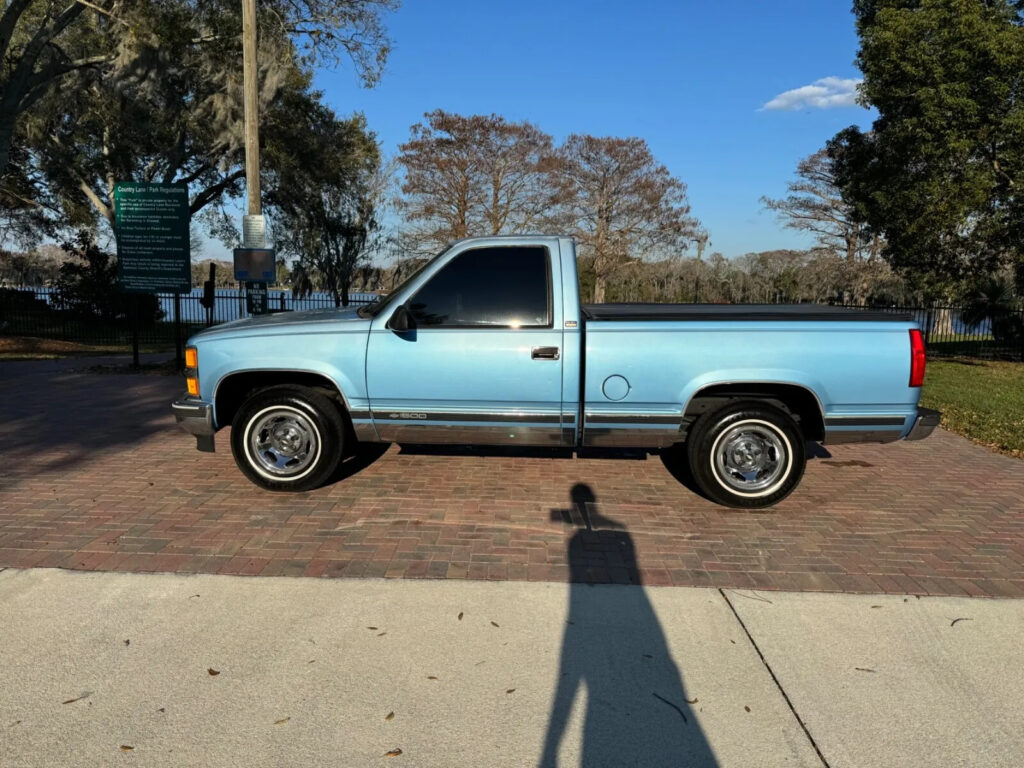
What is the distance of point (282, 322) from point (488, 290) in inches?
65.8

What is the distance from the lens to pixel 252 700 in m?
2.81

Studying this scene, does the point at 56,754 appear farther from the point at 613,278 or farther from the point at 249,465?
the point at 613,278

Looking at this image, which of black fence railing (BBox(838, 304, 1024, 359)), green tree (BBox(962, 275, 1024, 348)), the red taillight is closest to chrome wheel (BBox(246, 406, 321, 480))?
the red taillight

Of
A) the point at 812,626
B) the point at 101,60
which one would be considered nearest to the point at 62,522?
the point at 812,626

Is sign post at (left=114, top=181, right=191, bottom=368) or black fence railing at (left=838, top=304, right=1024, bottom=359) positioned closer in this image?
sign post at (left=114, top=181, right=191, bottom=368)

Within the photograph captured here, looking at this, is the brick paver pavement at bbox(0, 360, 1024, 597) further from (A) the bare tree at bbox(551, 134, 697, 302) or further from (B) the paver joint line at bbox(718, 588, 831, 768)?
(A) the bare tree at bbox(551, 134, 697, 302)

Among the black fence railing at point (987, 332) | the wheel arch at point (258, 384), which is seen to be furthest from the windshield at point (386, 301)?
the black fence railing at point (987, 332)

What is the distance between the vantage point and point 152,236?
11719 mm

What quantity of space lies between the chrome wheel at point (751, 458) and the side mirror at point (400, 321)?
98.2 inches

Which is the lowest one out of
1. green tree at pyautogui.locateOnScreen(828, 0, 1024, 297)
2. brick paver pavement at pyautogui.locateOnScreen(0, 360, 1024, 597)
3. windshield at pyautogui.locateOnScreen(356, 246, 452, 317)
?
brick paver pavement at pyautogui.locateOnScreen(0, 360, 1024, 597)

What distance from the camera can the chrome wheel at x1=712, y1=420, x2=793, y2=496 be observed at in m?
5.14

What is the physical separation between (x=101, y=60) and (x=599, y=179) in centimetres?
2719

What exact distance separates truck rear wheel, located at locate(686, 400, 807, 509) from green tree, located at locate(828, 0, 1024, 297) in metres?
9.94

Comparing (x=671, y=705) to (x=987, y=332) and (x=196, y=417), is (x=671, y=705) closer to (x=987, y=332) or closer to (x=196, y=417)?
(x=196, y=417)
